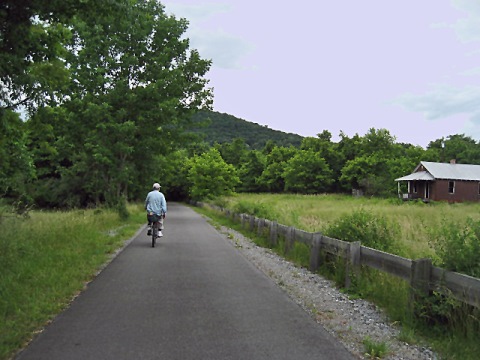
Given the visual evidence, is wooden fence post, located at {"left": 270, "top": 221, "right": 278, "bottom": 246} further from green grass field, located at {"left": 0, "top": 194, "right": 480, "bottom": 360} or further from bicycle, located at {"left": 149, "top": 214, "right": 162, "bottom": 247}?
bicycle, located at {"left": 149, "top": 214, "right": 162, "bottom": 247}

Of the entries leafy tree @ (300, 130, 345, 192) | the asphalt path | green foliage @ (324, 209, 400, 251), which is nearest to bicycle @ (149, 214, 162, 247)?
the asphalt path

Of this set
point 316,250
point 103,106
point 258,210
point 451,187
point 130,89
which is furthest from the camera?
point 451,187

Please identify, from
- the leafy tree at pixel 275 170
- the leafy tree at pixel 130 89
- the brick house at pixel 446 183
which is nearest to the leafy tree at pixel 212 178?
the leafy tree at pixel 130 89

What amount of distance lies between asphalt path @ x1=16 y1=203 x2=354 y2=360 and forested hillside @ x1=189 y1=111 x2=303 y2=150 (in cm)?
10858

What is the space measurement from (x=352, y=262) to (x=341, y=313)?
1590mm

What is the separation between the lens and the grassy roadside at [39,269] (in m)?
5.11

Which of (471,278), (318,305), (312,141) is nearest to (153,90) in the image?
(318,305)

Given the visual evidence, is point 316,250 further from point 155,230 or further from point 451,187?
point 451,187

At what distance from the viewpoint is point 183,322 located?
5270 millimetres

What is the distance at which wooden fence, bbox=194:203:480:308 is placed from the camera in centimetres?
472

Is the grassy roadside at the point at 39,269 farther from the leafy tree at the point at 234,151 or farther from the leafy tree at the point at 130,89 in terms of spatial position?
the leafy tree at the point at 234,151

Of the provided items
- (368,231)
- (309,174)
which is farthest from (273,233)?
(309,174)

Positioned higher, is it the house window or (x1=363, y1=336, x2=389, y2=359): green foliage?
the house window

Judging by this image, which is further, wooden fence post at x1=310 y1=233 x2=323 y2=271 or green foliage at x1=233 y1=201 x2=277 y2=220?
→ green foliage at x1=233 y1=201 x2=277 y2=220
